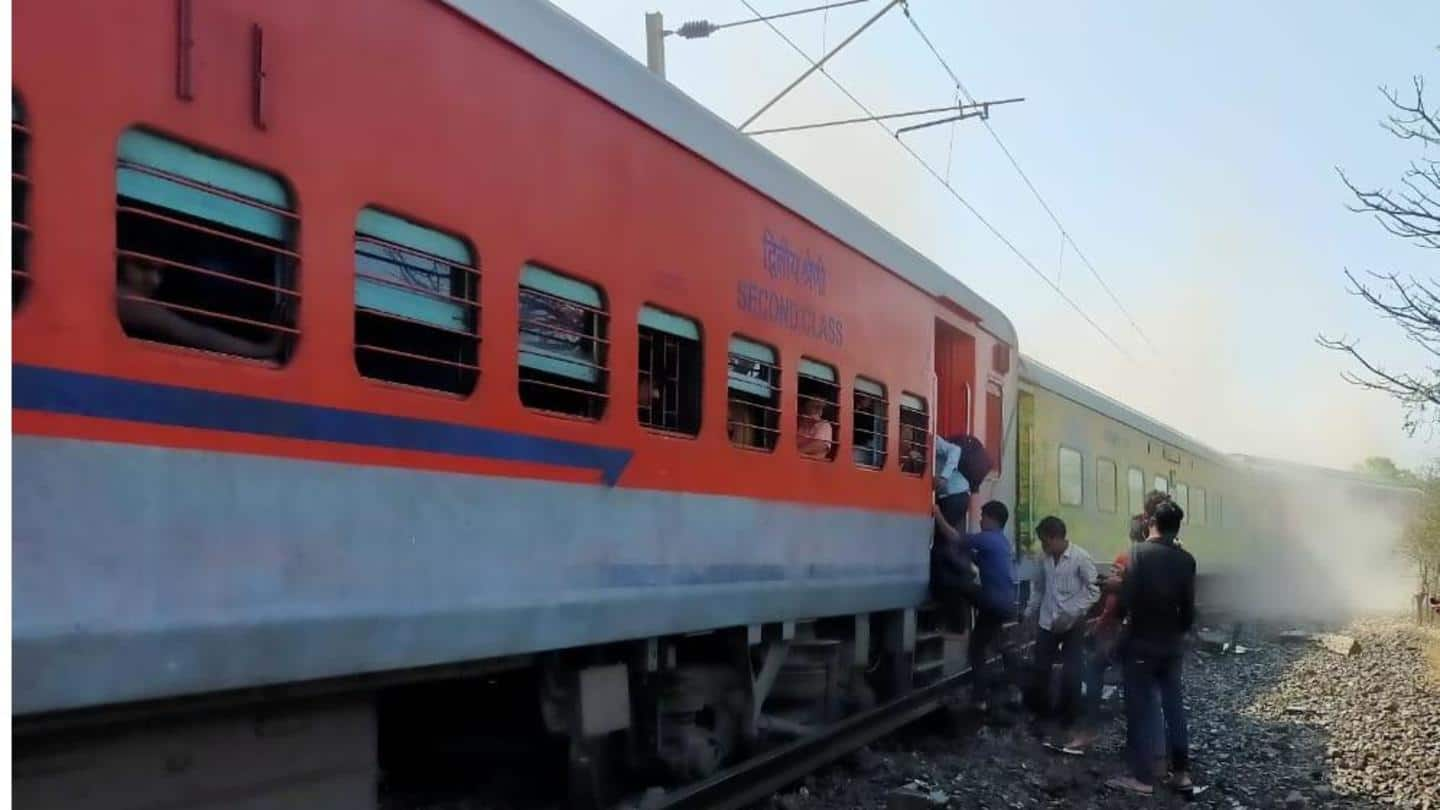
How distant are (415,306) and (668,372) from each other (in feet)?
5.50

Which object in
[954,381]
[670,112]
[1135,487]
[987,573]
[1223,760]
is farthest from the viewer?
[1135,487]

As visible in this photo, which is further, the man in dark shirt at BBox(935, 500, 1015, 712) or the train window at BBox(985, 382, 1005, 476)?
the train window at BBox(985, 382, 1005, 476)

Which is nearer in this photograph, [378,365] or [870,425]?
[378,365]

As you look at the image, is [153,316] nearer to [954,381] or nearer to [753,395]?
[753,395]

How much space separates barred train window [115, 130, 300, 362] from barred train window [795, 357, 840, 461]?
3.48 meters

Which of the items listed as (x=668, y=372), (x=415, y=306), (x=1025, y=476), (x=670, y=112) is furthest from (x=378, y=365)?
(x=1025, y=476)

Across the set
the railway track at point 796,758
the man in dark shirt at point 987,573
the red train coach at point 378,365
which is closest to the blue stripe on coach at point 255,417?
the red train coach at point 378,365

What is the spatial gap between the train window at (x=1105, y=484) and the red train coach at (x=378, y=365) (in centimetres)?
953

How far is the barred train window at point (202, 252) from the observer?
3246mm

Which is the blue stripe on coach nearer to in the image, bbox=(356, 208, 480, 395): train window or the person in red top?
bbox=(356, 208, 480, 395): train window

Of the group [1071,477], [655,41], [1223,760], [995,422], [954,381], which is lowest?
[1223,760]

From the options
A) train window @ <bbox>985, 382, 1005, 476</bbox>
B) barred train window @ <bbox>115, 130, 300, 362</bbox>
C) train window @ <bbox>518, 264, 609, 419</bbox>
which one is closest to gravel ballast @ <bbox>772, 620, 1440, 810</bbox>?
train window @ <bbox>985, 382, 1005, 476</bbox>

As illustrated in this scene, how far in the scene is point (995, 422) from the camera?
1059 centimetres

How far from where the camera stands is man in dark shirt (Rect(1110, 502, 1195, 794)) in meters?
7.31
